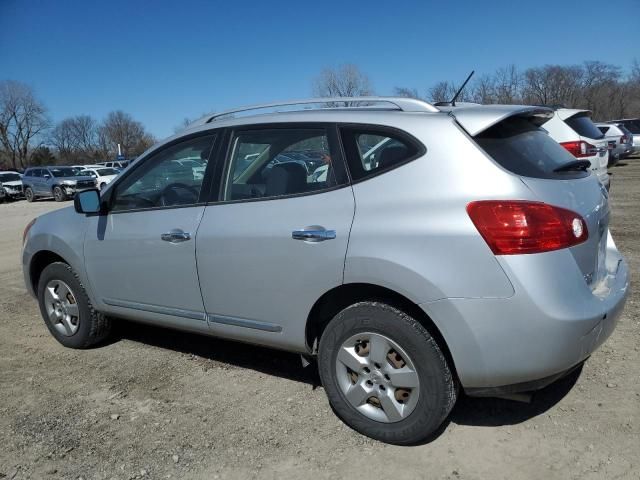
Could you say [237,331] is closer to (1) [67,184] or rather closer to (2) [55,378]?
(2) [55,378]

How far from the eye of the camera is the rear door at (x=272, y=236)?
2.83m

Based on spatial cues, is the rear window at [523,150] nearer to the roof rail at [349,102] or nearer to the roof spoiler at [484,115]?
the roof spoiler at [484,115]

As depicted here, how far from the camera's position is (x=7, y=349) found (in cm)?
455

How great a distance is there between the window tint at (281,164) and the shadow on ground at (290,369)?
1357 millimetres

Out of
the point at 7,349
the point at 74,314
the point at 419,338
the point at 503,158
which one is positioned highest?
the point at 503,158

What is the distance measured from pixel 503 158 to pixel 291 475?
1873mm

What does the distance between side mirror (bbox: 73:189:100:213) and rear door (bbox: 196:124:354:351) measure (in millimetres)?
1115

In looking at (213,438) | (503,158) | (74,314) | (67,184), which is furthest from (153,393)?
(67,184)

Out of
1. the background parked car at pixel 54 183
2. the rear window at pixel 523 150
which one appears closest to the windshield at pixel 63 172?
the background parked car at pixel 54 183

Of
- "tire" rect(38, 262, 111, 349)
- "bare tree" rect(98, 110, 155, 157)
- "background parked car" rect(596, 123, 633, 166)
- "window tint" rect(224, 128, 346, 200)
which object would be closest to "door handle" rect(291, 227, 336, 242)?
"window tint" rect(224, 128, 346, 200)

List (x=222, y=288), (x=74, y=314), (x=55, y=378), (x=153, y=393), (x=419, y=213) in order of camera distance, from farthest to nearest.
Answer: (x=74, y=314), (x=55, y=378), (x=153, y=393), (x=222, y=288), (x=419, y=213)

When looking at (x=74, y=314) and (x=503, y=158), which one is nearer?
(x=503, y=158)

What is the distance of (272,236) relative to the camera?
2.99 m

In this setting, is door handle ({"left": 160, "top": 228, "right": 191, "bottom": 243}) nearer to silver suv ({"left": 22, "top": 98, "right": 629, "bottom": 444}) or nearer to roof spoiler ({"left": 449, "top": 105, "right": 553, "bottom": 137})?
silver suv ({"left": 22, "top": 98, "right": 629, "bottom": 444})
